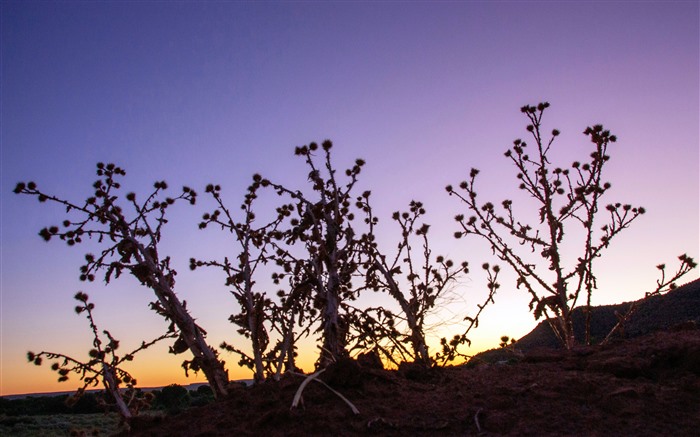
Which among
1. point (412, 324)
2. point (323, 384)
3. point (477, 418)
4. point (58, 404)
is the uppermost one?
point (412, 324)

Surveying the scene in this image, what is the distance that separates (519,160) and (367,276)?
3327mm

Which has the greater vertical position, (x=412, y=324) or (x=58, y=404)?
(x=412, y=324)

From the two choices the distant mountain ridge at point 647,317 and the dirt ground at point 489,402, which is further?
the distant mountain ridge at point 647,317

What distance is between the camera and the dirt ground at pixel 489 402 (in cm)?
265

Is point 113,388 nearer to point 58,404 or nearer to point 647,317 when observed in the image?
point 647,317

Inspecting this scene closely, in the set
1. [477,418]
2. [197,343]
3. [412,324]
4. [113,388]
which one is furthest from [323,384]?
[113,388]

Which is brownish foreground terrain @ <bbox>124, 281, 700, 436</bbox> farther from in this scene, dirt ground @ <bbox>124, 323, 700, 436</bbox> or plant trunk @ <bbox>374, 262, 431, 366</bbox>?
plant trunk @ <bbox>374, 262, 431, 366</bbox>

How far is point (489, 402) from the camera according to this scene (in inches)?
119

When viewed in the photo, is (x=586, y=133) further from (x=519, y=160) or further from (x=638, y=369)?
(x=638, y=369)

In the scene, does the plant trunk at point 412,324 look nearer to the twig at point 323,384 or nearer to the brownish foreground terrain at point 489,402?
the brownish foreground terrain at point 489,402

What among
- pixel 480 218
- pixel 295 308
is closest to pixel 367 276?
pixel 295 308

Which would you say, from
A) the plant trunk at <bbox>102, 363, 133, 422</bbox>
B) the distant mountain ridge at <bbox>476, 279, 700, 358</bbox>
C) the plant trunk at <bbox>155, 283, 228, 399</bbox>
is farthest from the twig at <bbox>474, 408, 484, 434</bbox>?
the distant mountain ridge at <bbox>476, 279, 700, 358</bbox>

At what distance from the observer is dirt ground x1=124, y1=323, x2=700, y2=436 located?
2.65 m

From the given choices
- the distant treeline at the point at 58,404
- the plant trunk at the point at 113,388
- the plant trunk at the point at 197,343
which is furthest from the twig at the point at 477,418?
the distant treeline at the point at 58,404
